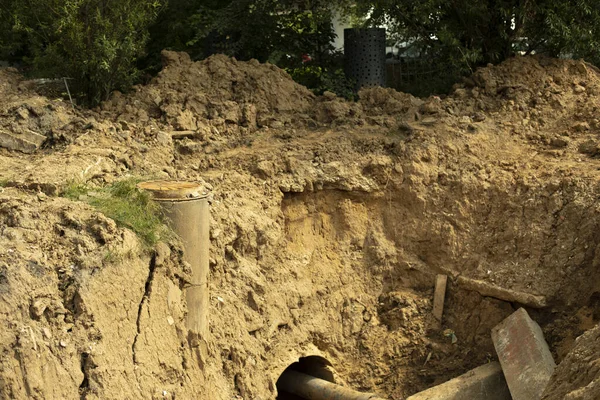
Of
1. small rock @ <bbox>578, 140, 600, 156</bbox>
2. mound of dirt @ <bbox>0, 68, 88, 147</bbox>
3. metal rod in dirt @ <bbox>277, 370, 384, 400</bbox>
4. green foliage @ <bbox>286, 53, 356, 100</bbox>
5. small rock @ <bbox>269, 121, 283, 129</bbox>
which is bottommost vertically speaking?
metal rod in dirt @ <bbox>277, 370, 384, 400</bbox>

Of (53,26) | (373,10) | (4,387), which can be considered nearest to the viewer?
(4,387)

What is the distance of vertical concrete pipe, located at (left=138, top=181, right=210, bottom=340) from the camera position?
7.39 m

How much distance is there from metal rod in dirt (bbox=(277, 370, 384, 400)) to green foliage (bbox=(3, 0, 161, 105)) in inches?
143

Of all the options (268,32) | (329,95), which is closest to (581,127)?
(329,95)

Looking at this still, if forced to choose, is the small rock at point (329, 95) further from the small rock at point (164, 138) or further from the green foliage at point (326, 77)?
the small rock at point (164, 138)

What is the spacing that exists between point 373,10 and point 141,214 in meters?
5.09

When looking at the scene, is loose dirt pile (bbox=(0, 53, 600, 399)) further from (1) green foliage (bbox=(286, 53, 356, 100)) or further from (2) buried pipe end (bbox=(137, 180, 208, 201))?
(1) green foliage (bbox=(286, 53, 356, 100))

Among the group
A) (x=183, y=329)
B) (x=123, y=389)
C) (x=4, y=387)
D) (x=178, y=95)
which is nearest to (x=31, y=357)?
(x=4, y=387)

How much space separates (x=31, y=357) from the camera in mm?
6113

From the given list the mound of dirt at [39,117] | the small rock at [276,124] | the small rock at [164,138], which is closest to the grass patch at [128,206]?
the mound of dirt at [39,117]

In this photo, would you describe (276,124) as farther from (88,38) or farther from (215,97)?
(88,38)

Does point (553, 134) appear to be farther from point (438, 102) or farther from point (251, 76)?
point (251, 76)

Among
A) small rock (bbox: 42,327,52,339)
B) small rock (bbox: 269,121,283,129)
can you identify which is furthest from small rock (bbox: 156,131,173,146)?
small rock (bbox: 42,327,52,339)

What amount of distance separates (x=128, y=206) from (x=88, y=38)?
307 cm
